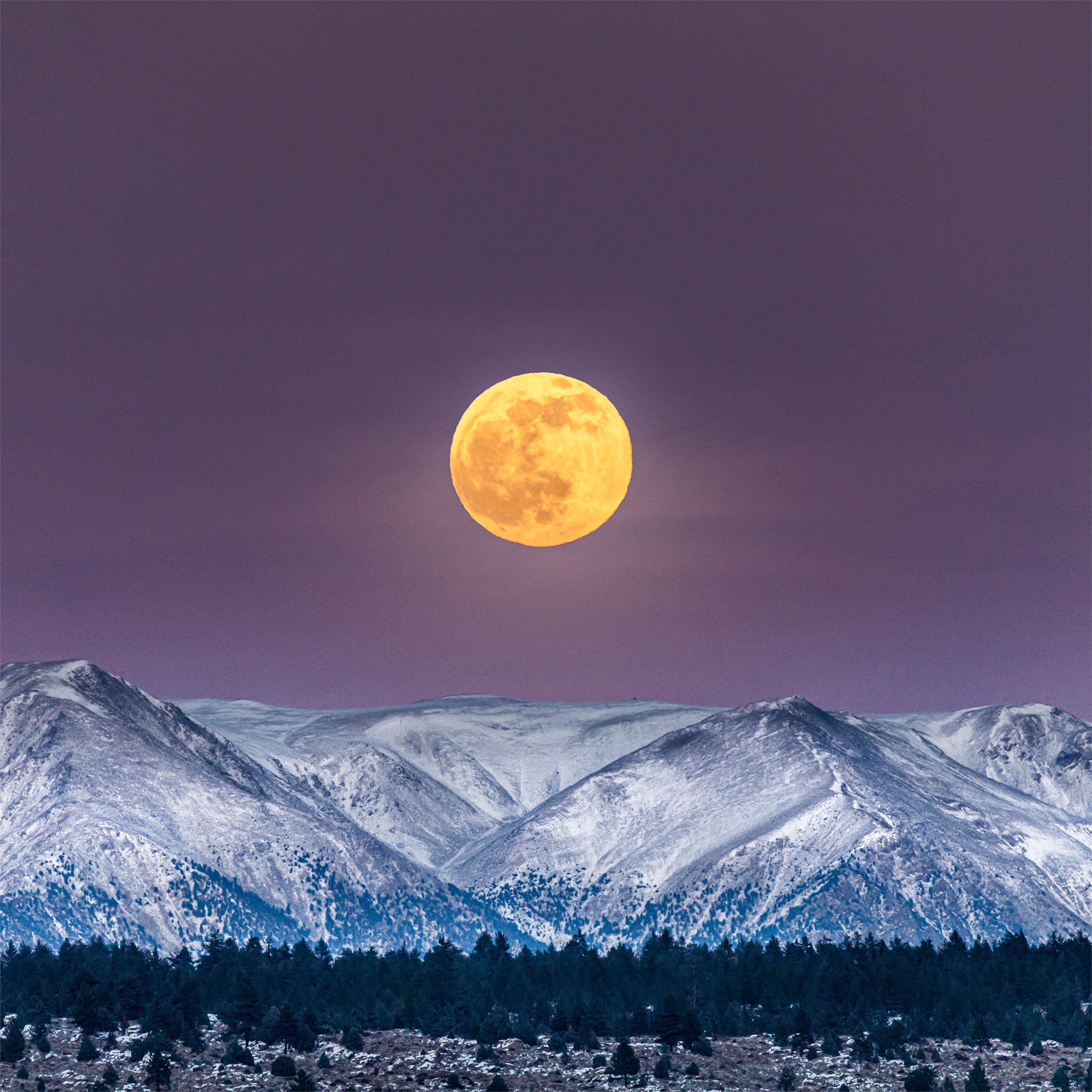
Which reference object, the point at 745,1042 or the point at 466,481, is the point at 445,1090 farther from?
the point at 466,481

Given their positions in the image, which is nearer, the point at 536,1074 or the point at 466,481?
the point at 466,481

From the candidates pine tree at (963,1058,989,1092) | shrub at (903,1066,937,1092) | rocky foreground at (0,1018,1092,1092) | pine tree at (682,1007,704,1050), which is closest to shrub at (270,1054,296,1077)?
rocky foreground at (0,1018,1092,1092)

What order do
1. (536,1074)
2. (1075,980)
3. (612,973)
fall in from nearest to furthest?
(536,1074), (1075,980), (612,973)

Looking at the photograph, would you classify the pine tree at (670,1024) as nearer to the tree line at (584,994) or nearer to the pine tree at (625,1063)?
the tree line at (584,994)

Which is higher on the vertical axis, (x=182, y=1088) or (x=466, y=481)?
(x=466, y=481)

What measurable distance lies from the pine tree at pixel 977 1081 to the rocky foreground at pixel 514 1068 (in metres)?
1.00

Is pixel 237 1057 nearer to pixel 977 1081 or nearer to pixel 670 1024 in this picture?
pixel 670 1024

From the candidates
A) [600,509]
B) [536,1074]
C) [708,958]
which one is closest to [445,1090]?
[536,1074]

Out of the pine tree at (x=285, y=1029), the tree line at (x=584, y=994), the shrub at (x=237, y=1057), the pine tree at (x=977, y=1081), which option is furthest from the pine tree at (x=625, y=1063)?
the shrub at (x=237, y=1057)

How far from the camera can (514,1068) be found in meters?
110

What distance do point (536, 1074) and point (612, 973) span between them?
49101 mm

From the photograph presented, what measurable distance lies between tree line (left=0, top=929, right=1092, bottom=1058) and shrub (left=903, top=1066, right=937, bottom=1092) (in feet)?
24.3

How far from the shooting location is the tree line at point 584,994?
119625 millimetres

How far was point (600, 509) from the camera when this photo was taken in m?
100
